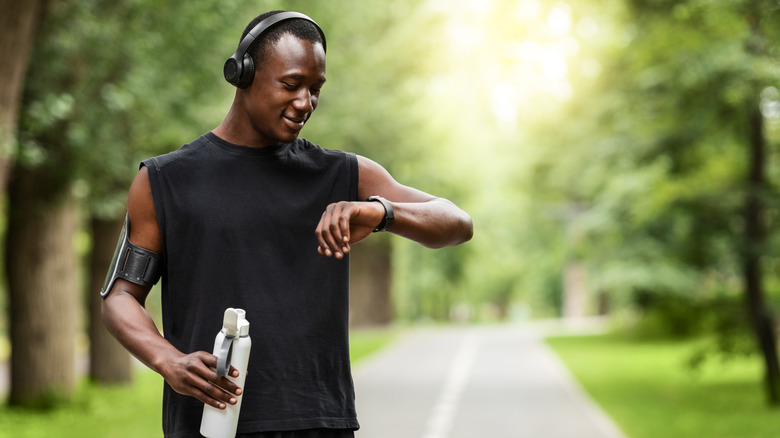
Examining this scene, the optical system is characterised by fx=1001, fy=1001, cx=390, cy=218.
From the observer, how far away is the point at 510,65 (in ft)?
57.3

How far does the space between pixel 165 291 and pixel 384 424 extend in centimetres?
973

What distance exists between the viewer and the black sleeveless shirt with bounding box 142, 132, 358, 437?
7.68 ft

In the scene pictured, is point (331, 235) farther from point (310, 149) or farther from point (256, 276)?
point (310, 149)

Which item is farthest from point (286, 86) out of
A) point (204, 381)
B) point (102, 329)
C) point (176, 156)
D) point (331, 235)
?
point (102, 329)

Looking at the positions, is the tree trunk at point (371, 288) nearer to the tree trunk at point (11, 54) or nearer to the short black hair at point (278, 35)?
the tree trunk at point (11, 54)

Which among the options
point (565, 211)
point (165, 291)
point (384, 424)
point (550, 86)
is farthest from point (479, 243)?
point (165, 291)

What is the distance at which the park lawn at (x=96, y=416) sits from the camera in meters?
11.3

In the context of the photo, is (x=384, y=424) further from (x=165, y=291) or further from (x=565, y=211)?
(x=565, y=211)

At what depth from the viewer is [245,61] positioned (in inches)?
93.4

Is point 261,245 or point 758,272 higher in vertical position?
point 758,272

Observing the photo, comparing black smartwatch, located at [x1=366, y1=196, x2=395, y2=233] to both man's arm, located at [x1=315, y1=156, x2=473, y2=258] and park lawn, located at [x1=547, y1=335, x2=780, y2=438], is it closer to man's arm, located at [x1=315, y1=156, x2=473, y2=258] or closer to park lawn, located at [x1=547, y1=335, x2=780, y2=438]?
man's arm, located at [x1=315, y1=156, x2=473, y2=258]

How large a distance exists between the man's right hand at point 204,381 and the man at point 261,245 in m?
0.12

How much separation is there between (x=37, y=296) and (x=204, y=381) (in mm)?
11883

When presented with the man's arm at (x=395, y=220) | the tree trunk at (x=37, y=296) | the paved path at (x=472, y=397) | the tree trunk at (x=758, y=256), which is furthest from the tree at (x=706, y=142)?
the man's arm at (x=395, y=220)
